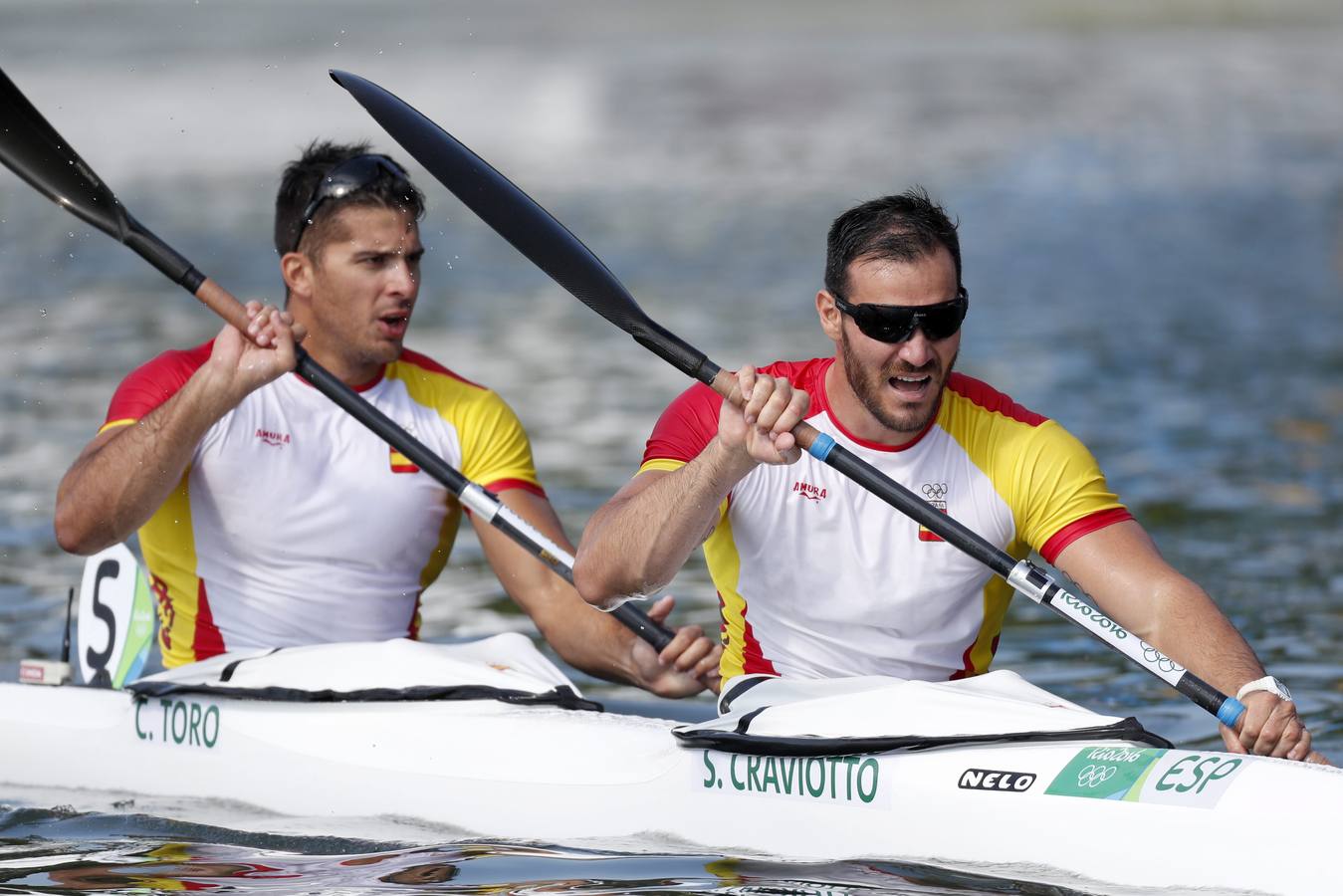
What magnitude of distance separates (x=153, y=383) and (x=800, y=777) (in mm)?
2550

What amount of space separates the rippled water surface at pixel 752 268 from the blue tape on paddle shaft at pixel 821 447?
1.10m

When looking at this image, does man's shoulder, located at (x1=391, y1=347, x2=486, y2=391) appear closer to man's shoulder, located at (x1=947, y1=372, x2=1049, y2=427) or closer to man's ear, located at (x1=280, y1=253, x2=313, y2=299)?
man's ear, located at (x1=280, y1=253, x2=313, y2=299)

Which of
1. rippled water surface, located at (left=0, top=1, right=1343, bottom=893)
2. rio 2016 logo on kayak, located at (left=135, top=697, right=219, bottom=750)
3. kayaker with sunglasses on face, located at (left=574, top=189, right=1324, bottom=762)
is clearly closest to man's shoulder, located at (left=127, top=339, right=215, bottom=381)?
rio 2016 logo on kayak, located at (left=135, top=697, right=219, bottom=750)

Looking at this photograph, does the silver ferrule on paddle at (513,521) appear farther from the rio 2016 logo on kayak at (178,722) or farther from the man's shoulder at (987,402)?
the man's shoulder at (987,402)

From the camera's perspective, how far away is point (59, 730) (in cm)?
628

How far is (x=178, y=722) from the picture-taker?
607cm

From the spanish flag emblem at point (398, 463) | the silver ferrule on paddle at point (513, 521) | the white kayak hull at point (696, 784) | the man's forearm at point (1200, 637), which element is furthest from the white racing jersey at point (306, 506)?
the man's forearm at point (1200, 637)

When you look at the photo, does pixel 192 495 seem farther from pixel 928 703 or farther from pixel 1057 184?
pixel 1057 184

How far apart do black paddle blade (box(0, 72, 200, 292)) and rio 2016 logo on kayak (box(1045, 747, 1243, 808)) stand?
3.56 metres

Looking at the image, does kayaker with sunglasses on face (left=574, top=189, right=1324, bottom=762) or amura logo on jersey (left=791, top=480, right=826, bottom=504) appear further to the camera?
amura logo on jersey (left=791, top=480, right=826, bottom=504)

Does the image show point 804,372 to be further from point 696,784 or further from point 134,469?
point 134,469

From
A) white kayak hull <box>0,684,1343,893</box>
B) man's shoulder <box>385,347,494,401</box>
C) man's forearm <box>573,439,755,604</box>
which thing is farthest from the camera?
man's shoulder <box>385,347,494,401</box>

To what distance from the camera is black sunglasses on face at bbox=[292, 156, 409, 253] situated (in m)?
6.30

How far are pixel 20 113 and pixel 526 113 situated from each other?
3545 centimetres
